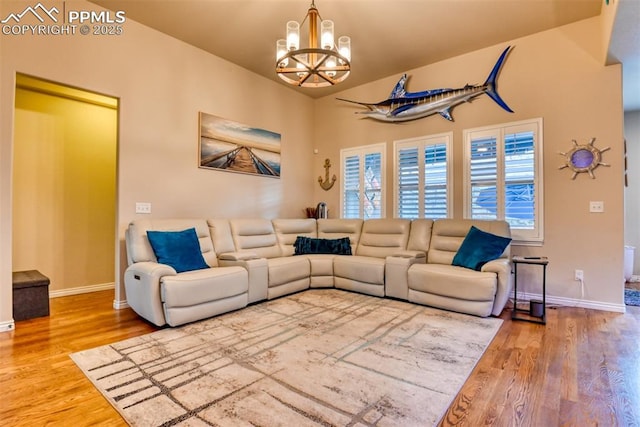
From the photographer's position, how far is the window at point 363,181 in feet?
17.3

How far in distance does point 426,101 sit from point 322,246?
8.69 ft

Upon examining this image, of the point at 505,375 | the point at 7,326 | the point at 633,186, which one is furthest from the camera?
the point at 633,186

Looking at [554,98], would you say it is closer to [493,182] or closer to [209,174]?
[493,182]

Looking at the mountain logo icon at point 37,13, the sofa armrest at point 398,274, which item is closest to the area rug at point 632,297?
the sofa armrest at point 398,274

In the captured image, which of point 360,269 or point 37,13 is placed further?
point 360,269

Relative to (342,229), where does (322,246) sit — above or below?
below

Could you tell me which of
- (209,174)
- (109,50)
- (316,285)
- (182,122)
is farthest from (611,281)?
(109,50)

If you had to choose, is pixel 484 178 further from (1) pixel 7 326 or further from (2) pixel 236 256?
(1) pixel 7 326

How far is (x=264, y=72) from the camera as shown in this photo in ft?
16.4

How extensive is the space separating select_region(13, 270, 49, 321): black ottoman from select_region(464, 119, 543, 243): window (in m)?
5.02

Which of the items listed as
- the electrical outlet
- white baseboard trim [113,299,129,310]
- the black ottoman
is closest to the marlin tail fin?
the electrical outlet

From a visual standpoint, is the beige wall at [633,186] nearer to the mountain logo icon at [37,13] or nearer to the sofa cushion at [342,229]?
the sofa cushion at [342,229]

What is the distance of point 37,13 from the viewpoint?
3.03 meters

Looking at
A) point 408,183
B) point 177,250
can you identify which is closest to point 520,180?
point 408,183
